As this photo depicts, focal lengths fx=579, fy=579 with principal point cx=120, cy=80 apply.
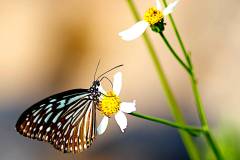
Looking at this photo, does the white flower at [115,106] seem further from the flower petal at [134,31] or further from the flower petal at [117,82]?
the flower petal at [134,31]

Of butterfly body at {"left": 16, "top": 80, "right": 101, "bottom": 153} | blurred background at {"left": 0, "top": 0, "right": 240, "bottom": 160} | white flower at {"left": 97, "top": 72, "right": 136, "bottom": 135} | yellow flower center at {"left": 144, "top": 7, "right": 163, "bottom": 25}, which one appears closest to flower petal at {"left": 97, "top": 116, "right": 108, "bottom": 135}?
white flower at {"left": 97, "top": 72, "right": 136, "bottom": 135}

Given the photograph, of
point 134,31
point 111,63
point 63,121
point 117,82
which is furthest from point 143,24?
point 111,63

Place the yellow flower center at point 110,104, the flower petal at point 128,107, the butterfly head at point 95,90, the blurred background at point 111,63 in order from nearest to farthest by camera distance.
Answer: the flower petal at point 128,107 < the yellow flower center at point 110,104 < the butterfly head at point 95,90 < the blurred background at point 111,63

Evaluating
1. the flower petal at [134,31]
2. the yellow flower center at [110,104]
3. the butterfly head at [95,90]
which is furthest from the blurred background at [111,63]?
the flower petal at [134,31]

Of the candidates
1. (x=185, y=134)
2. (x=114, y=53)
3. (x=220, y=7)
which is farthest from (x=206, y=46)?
Result: (x=185, y=134)

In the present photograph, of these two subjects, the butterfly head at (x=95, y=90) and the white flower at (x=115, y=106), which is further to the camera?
the butterfly head at (x=95, y=90)

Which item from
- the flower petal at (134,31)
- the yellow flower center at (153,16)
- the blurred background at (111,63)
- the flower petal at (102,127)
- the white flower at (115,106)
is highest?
the blurred background at (111,63)

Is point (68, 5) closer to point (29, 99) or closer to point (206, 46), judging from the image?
point (29, 99)
